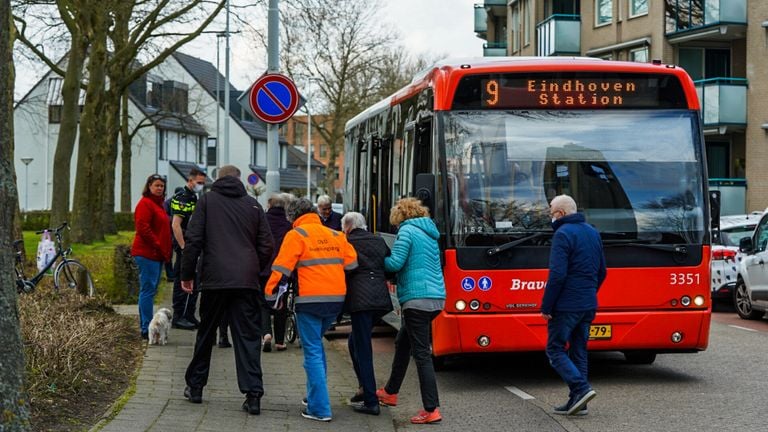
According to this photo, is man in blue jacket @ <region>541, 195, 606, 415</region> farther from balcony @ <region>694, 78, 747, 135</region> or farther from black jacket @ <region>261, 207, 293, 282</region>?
balcony @ <region>694, 78, 747, 135</region>

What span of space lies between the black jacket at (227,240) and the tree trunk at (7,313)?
261 centimetres

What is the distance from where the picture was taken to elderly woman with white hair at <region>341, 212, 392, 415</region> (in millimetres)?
8859

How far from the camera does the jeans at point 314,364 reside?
869 cm

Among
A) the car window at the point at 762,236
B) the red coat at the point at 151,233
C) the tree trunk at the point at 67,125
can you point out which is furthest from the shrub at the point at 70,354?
the tree trunk at the point at 67,125

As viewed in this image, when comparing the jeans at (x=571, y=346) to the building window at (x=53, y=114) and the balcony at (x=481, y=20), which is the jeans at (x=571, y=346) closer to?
the balcony at (x=481, y=20)

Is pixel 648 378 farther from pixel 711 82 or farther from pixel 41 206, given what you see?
pixel 41 206

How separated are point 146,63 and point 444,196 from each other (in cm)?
2490

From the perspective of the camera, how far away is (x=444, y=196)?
416 inches

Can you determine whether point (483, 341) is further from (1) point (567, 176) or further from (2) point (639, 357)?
(2) point (639, 357)

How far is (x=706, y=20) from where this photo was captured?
37.2m

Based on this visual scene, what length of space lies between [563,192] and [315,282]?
2994mm

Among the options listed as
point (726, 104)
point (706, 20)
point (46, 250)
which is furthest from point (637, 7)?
point (46, 250)

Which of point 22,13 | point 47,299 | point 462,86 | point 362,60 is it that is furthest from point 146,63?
point 362,60

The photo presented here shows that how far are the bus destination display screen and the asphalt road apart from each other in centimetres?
264
